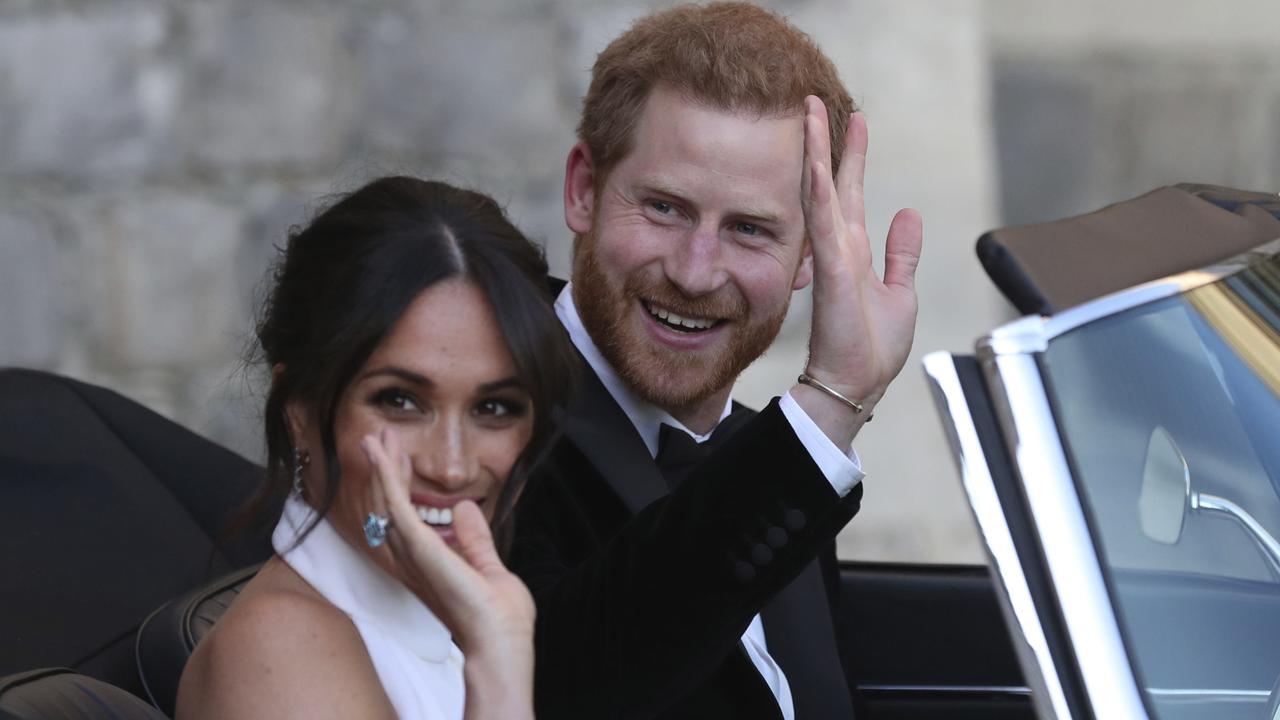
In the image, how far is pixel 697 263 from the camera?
235 cm

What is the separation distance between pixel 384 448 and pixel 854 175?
25.1 inches

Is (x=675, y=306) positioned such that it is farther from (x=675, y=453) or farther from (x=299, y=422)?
(x=299, y=422)

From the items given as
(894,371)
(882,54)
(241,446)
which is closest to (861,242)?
(894,371)

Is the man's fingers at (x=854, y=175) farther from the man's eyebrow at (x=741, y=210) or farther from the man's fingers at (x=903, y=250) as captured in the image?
the man's eyebrow at (x=741, y=210)

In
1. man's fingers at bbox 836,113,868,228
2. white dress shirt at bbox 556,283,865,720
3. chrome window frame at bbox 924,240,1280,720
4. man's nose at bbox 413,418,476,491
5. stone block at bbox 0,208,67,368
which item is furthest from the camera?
stone block at bbox 0,208,67,368

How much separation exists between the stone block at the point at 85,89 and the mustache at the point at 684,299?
8.74ft

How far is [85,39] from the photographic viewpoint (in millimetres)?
4668

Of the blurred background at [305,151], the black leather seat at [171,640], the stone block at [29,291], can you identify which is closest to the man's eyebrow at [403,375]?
the black leather seat at [171,640]

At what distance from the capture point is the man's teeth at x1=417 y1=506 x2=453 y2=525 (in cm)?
170

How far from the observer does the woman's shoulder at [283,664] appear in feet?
5.35

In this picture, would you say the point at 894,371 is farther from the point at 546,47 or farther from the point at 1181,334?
the point at 546,47

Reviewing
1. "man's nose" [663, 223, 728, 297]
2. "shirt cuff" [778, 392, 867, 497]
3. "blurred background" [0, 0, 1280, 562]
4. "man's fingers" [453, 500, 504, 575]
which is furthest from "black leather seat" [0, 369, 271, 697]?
"blurred background" [0, 0, 1280, 562]

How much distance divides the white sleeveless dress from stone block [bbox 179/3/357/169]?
9.75ft

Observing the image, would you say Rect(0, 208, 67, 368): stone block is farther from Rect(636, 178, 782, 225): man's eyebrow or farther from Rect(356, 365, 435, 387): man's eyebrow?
Rect(356, 365, 435, 387): man's eyebrow
